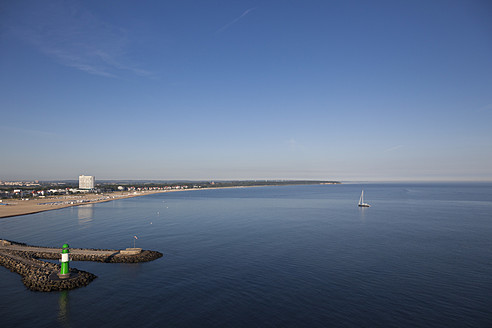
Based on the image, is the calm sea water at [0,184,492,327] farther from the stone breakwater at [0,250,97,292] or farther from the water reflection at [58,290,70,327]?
the stone breakwater at [0,250,97,292]

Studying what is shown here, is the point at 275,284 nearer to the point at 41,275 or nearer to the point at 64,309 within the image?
the point at 64,309

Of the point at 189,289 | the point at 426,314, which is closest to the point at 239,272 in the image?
the point at 189,289

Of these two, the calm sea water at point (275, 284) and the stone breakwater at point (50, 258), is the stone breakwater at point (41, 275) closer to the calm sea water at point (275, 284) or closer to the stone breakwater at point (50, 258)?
the stone breakwater at point (50, 258)

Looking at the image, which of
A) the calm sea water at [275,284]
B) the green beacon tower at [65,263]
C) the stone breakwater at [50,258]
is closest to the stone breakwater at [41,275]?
the stone breakwater at [50,258]

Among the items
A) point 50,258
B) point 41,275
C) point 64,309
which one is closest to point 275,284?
point 64,309

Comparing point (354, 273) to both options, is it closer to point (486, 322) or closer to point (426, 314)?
point (426, 314)
